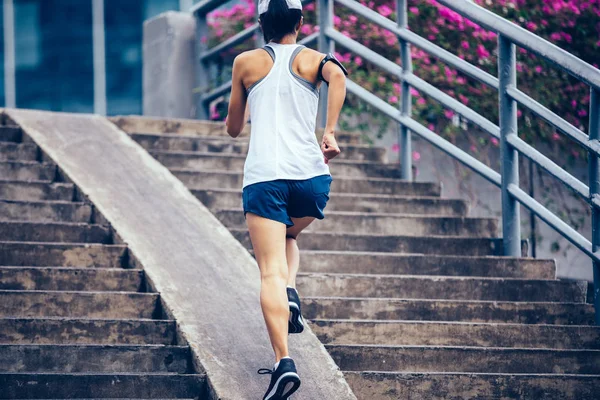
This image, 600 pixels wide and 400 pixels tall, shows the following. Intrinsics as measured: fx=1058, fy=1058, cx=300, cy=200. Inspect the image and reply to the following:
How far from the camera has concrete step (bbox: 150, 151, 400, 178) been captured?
738 cm

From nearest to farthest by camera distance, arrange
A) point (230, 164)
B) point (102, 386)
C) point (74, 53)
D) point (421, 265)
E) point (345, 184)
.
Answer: point (102, 386) → point (421, 265) → point (345, 184) → point (230, 164) → point (74, 53)

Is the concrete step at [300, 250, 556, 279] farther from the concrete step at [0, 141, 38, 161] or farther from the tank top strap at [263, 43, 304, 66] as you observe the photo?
the concrete step at [0, 141, 38, 161]

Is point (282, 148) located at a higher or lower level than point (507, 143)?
lower

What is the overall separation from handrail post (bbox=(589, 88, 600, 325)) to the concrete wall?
505 cm

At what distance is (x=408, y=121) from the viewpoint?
24.3ft

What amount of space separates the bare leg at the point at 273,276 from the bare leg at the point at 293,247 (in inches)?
5.4

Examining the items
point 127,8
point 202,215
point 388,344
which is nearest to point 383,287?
point 388,344

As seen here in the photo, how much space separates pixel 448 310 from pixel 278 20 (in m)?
1.97

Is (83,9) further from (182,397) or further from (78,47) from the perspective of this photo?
(182,397)

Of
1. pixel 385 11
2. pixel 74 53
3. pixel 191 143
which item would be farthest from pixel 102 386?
pixel 74 53

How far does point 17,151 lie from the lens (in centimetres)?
709

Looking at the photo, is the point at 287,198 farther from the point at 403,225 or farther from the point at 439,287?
the point at 403,225

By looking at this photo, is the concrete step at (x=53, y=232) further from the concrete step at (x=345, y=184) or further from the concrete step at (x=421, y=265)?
the concrete step at (x=421, y=265)

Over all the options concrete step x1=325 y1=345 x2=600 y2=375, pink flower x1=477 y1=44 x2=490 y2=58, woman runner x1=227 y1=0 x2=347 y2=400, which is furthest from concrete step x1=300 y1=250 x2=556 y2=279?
pink flower x1=477 y1=44 x2=490 y2=58
